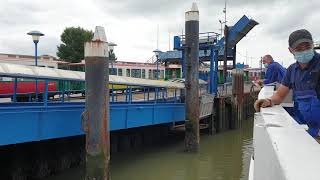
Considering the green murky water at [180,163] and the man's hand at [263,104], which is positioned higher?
the man's hand at [263,104]

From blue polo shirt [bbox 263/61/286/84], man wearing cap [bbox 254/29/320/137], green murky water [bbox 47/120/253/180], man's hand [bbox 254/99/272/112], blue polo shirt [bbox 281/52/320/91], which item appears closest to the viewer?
man wearing cap [bbox 254/29/320/137]

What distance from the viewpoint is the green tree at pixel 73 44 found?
1948 inches

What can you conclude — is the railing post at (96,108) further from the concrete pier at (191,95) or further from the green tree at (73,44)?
the green tree at (73,44)

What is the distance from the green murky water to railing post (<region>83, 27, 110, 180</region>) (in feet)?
8.31

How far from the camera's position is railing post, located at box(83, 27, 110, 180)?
8.08 m

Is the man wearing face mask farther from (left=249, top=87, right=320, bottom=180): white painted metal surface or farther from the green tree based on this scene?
the green tree

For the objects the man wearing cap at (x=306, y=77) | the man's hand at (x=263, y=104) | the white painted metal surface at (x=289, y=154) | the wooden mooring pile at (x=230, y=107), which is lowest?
the wooden mooring pile at (x=230, y=107)

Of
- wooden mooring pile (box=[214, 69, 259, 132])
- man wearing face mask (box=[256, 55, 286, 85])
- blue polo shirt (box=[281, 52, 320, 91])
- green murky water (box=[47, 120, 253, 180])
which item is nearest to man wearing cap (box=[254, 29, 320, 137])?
blue polo shirt (box=[281, 52, 320, 91])

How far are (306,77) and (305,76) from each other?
0.04 feet

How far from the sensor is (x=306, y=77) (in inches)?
119

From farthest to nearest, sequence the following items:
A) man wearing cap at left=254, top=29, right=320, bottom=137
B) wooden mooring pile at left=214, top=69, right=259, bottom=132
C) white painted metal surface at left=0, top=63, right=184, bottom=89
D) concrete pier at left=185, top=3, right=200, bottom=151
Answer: wooden mooring pile at left=214, top=69, right=259, bottom=132 → concrete pier at left=185, top=3, right=200, bottom=151 → white painted metal surface at left=0, top=63, right=184, bottom=89 → man wearing cap at left=254, top=29, right=320, bottom=137

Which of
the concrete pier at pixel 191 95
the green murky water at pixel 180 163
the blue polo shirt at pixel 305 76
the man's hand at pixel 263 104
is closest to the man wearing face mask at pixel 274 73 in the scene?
the man's hand at pixel 263 104

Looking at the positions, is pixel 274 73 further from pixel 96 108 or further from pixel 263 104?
pixel 96 108

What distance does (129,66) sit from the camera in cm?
3441
